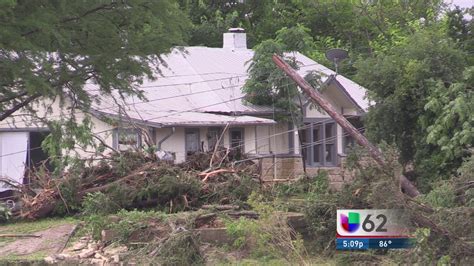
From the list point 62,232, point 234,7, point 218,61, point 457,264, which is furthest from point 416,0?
point 457,264

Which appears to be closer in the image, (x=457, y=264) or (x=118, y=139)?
(x=457, y=264)

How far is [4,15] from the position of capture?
1021 cm

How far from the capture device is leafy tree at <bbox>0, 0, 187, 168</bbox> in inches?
425

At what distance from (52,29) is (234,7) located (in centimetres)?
3051

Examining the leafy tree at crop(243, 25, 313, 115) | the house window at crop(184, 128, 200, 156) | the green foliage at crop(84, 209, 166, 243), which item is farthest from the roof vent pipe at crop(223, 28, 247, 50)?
the green foliage at crop(84, 209, 166, 243)

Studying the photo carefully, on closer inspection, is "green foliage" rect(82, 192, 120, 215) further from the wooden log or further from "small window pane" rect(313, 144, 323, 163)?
"small window pane" rect(313, 144, 323, 163)

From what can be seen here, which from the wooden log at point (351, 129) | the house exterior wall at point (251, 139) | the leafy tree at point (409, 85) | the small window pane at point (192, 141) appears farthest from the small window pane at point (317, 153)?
the wooden log at point (351, 129)

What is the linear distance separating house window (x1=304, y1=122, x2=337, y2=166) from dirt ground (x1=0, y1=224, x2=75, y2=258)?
12436 millimetres

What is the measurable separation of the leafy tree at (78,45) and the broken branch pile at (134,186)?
4.01 meters

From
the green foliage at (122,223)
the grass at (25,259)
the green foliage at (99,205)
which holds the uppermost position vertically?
the green foliage at (99,205)

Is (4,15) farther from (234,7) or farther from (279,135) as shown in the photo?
(234,7)

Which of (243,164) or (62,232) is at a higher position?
(243,164)

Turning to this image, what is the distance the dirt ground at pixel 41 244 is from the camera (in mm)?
14588

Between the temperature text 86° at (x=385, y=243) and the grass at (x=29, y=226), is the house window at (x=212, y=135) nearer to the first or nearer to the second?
the grass at (x=29, y=226)
